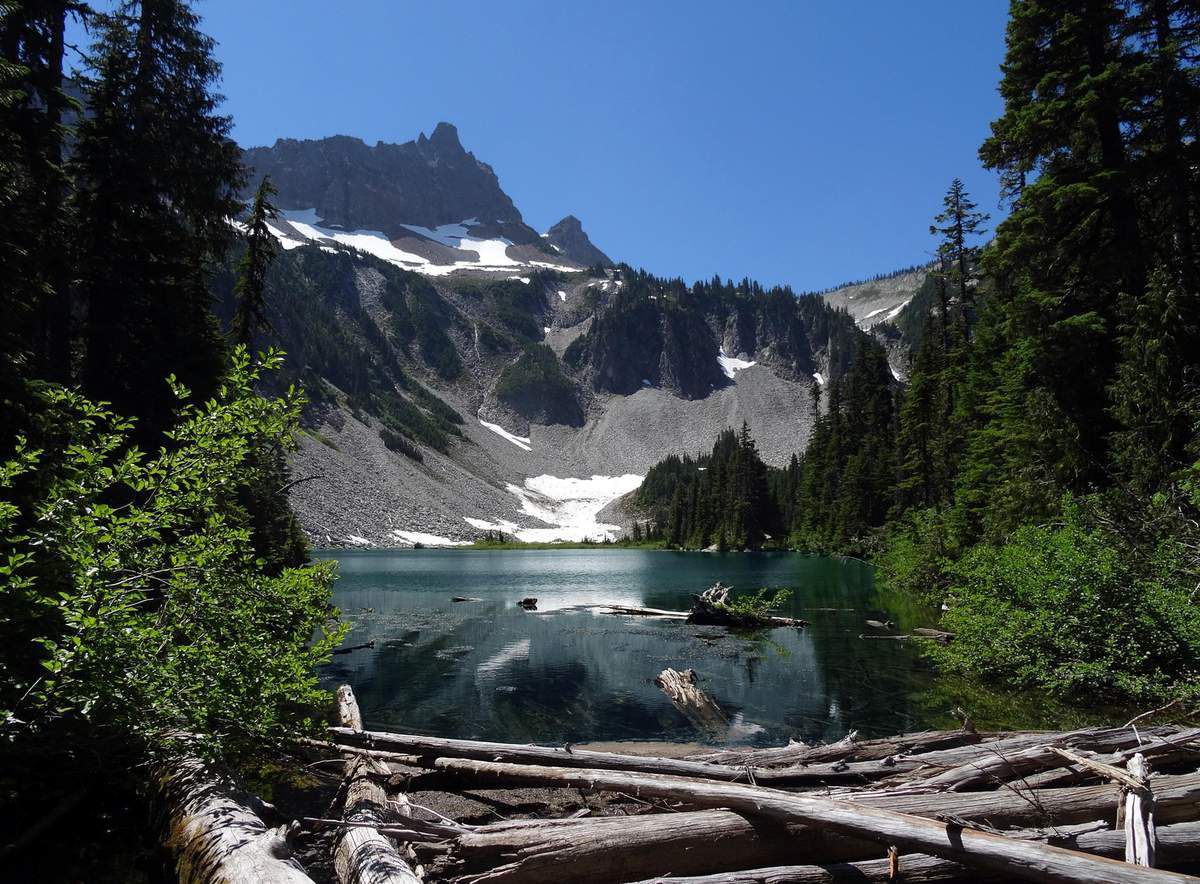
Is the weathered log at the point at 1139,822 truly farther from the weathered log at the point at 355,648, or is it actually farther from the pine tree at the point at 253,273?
the pine tree at the point at 253,273

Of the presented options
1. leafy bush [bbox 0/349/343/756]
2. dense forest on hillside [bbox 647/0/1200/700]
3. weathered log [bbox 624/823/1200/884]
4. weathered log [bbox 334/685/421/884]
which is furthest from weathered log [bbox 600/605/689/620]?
weathered log [bbox 624/823/1200/884]

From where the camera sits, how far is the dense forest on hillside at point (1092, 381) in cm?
1414

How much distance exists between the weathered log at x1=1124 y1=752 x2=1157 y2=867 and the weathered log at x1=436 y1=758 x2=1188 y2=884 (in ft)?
1.42

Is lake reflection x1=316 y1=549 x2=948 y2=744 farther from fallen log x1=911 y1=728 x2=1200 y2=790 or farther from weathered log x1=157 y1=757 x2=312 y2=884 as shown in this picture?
weathered log x1=157 y1=757 x2=312 y2=884

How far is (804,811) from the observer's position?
5.31 m

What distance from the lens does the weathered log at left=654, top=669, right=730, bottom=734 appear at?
1527cm

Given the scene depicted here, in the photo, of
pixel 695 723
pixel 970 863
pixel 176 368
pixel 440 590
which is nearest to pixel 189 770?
pixel 970 863

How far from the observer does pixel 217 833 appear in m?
5.58

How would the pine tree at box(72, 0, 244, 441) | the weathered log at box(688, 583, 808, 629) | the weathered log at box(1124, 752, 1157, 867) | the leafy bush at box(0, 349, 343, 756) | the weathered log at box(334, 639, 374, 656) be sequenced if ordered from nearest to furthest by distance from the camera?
the weathered log at box(1124, 752, 1157, 867)
the leafy bush at box(0, 349, 343, 756)
the pine tree at box(72, 0, 244, 441)
the weathered log at box(334, 639, 374, 656)
the weathered log at box(688, 583, 808, 629)

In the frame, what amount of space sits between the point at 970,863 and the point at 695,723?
440 inches

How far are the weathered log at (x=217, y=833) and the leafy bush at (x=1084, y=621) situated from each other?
1445 centimetres

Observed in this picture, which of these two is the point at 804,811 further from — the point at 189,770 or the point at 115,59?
the point at 115,59

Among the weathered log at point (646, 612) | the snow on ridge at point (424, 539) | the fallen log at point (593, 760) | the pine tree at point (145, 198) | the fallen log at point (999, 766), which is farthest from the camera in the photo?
the snow on ridge at point (424, 539)

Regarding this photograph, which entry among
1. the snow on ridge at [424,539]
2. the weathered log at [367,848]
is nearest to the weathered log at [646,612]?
the weathered log at [367,848]
